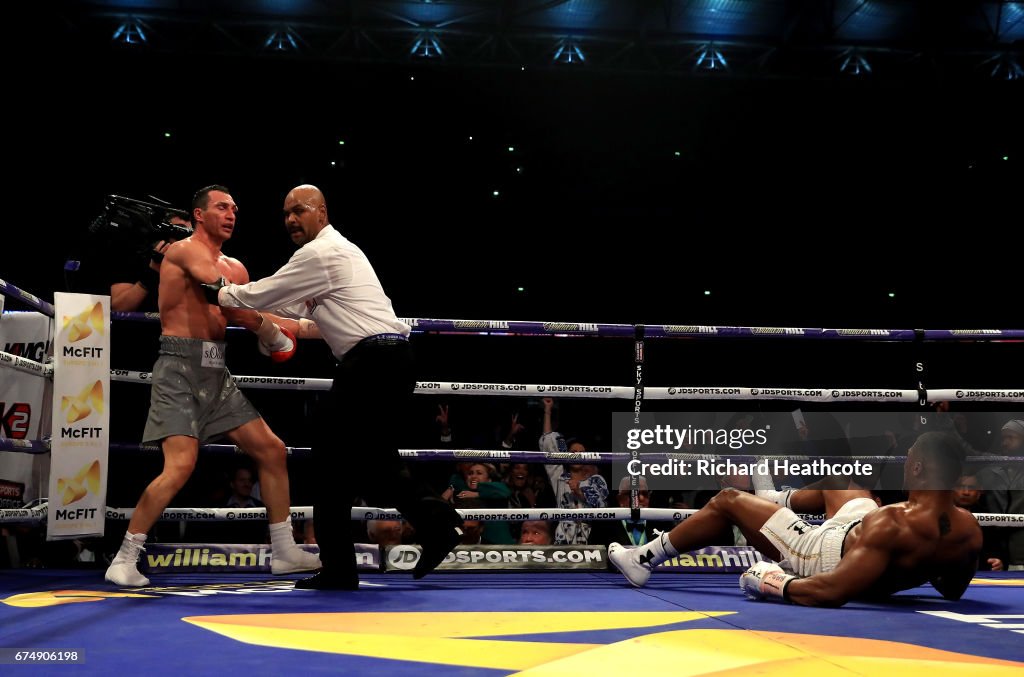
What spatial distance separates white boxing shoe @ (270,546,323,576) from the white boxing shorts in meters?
1.67

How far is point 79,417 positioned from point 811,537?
264 centimetres

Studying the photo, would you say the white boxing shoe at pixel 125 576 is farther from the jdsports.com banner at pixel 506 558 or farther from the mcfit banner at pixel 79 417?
the jdsports.com banner at pixel 506 558

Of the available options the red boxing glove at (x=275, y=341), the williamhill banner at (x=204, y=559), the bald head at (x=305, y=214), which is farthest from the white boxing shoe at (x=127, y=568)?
the bald head at (x=305, y=214)

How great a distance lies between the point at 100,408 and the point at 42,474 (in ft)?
1.41

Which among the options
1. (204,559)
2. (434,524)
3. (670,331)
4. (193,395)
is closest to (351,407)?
(434,524)

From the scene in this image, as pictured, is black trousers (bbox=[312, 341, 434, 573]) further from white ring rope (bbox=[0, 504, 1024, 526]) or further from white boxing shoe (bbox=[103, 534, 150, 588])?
white boxing shoe (bbox=[103, 534, 150, 588])

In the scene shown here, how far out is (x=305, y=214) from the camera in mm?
3129

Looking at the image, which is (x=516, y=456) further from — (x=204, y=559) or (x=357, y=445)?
(x=204, y=559)

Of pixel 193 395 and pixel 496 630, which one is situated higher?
pixel 193 395

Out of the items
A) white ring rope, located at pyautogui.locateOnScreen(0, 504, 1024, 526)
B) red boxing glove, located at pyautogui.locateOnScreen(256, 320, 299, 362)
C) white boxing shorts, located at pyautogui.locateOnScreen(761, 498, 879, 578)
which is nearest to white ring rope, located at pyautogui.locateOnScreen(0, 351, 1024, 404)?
red boxing glove, located at pyautogui.locateOnScreen(256, 320, 299, 362)

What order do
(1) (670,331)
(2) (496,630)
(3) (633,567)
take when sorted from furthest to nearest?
(1) (670,331) → (3) (633,567) → (2) (496,630)

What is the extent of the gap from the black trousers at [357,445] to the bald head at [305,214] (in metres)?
0.50

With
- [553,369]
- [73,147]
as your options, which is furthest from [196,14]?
[553,369]

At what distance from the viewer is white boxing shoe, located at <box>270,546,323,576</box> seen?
128 inches
